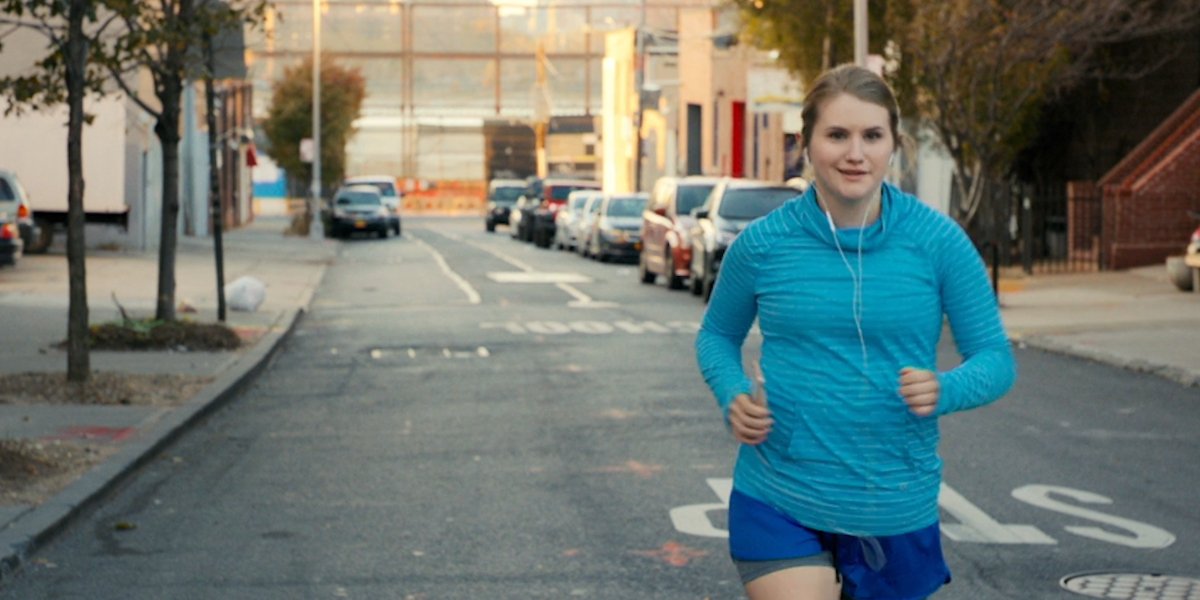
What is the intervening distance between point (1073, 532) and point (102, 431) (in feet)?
20.5

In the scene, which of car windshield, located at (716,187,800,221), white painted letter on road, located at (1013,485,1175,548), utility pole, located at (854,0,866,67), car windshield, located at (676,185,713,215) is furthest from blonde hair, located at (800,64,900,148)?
car windshield, located at (676,185,713,215)

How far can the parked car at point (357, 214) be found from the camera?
6275 cm

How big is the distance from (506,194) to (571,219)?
2102 cm

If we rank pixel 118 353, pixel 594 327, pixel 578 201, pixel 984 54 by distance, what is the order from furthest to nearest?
pixel 578 201 → pixel 984 54 → pixel 594 327 → pixel 118 353

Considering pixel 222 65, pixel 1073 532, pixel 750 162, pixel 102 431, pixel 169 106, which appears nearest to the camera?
pixel 1073 532

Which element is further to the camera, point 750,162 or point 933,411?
point 750,162

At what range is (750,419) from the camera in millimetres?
4309

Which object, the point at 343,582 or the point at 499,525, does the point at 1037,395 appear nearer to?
the point at 499,525

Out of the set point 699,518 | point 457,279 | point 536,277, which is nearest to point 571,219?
point 536,277

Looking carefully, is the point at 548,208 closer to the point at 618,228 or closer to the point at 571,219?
the point at 571,219

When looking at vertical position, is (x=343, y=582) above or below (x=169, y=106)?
below

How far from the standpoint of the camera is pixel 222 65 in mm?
21453

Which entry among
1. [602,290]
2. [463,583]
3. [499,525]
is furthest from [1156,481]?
[602,290]

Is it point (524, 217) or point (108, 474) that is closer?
point (108, 474)
